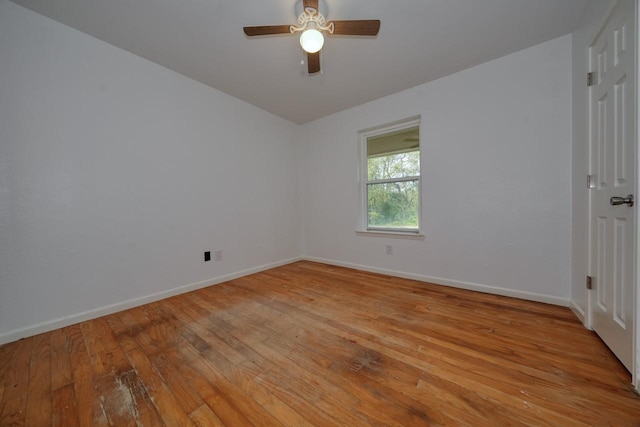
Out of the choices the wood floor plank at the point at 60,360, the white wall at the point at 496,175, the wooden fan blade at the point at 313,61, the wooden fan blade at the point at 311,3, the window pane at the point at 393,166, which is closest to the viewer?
the wood floor plank at the point at 60,360

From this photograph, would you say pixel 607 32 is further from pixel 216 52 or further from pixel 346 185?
pixel 216 52

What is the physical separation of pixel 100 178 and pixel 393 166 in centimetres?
326

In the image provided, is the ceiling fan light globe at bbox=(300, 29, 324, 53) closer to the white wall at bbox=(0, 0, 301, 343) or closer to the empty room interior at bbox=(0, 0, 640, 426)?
the empty room interior at bbox=(0, 0, 640, 426)

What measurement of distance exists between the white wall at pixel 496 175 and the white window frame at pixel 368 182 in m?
0.10

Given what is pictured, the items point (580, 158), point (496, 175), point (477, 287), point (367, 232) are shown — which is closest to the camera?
point (580, 158)

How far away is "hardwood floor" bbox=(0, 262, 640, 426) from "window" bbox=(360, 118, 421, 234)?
1.24m

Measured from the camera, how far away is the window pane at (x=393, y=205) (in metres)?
2.98

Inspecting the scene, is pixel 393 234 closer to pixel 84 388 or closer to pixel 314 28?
pixel 314 28

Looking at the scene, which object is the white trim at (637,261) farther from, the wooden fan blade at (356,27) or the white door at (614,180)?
the wooden fan blade at (356,27)

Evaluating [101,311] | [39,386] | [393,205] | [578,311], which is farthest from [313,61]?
[578,311]

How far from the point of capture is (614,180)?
138 cm

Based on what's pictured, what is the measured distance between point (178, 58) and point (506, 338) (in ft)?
12.4

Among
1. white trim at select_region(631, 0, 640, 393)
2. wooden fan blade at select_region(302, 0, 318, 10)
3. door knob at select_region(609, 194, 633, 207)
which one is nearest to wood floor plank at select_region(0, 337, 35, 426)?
wooden fan blade at select_region(302, 0, 318, 10)

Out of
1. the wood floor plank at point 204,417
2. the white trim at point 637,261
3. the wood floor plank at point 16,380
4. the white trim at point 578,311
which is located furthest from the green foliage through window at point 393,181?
the wood floor plank at point 16,380
